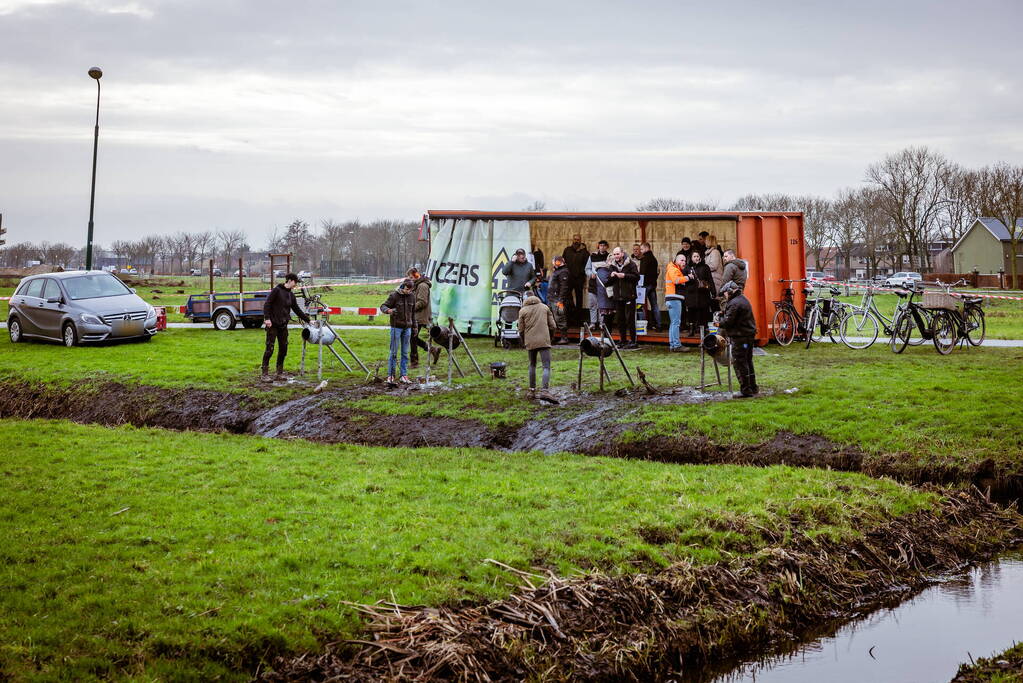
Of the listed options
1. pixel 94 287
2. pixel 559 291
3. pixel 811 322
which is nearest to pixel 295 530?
pixel 559 291

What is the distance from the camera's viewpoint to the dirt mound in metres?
6.59

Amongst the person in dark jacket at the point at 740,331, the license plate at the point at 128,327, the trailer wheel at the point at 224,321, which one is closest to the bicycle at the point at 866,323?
the person in dark jacket at the point at 740,331

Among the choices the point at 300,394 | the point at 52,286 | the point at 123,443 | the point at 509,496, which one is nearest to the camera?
the point at 509,496

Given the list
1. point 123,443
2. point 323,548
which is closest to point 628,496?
point 323,548

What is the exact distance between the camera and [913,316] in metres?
19.8

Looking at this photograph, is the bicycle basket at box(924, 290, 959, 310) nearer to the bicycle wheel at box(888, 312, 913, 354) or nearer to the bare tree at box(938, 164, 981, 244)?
the bicycle wheel at box(888, 312, 913, 354)

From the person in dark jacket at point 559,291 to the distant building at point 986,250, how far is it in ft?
232

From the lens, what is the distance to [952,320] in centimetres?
1991

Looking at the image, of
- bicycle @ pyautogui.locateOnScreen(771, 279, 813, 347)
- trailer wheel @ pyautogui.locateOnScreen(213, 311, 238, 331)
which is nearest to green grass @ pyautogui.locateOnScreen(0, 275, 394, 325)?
trailer wheel @ pyautogui.locateOnScreen(213, 311, 238, 331)

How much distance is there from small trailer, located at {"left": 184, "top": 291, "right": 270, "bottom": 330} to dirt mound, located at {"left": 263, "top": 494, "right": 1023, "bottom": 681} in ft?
73.7

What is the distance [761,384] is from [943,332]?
5.63 m

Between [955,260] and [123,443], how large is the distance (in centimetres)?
9833

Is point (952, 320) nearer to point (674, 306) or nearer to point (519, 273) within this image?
point (674, 306)

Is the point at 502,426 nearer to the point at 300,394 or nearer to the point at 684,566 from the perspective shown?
the point at 300,394
